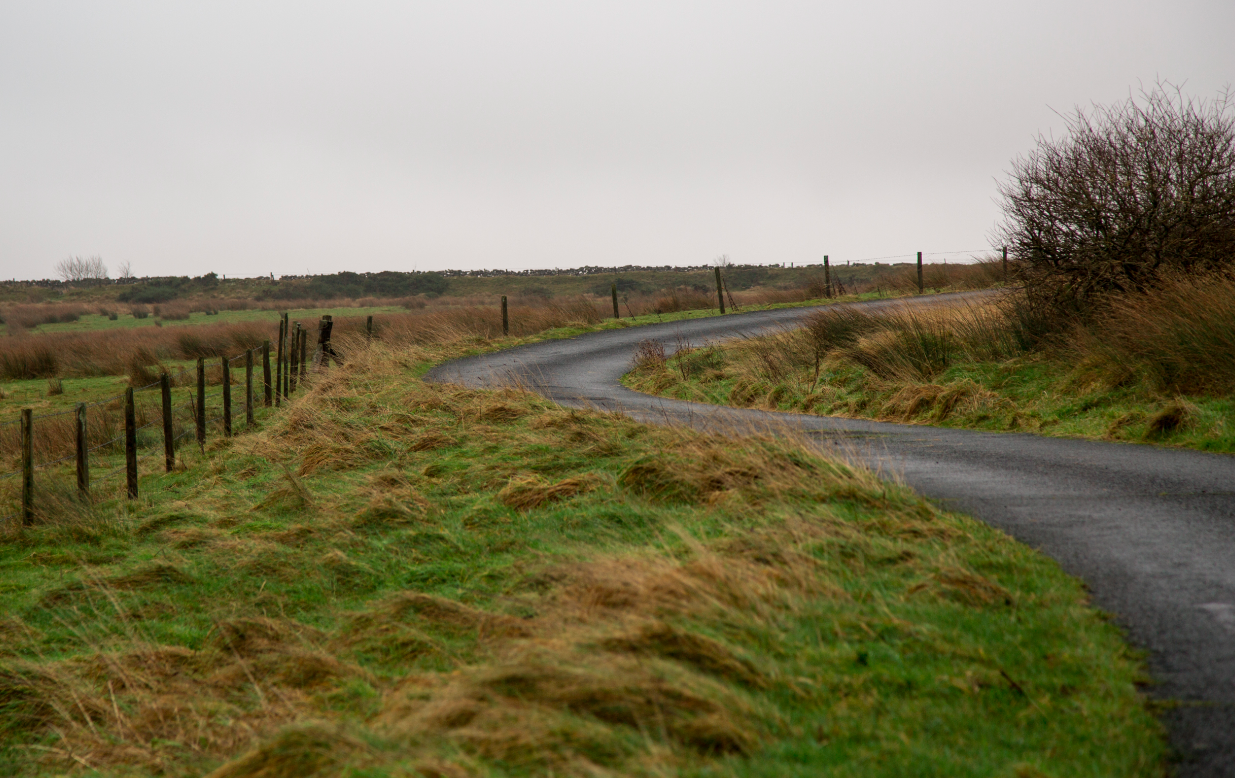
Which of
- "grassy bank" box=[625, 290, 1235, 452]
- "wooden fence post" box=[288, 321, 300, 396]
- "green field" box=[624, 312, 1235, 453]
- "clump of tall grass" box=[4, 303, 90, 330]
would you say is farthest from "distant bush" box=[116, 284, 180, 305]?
"green field" box=[624, 312, 1235, 453]

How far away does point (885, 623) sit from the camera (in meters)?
4.51

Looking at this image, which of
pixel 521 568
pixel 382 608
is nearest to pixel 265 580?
pixel 382 608

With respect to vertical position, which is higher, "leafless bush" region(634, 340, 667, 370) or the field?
"leafless bush" region(634, 340, 667, 370)

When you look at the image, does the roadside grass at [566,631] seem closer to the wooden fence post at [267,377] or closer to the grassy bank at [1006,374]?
the grassy bank at [1006,374]

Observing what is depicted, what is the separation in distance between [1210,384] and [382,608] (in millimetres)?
9471

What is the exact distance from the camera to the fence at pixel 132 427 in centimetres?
1084

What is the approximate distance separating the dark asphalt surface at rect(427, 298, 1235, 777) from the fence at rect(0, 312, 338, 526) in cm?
668

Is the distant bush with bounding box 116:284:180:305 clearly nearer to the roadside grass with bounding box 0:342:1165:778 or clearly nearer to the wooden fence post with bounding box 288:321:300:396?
the wooden fence post with bounding box 288:321:300:396

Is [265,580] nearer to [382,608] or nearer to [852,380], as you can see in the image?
[382,608]

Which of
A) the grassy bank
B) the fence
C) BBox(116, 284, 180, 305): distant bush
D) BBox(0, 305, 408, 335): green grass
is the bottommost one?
the fence

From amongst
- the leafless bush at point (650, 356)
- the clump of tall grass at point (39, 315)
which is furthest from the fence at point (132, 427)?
the clump of tall grass at point (39, 315)

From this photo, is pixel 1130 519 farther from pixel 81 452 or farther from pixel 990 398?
pixel 81 452

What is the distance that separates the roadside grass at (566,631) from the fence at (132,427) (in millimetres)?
960

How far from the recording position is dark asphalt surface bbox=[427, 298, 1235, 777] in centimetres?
384
